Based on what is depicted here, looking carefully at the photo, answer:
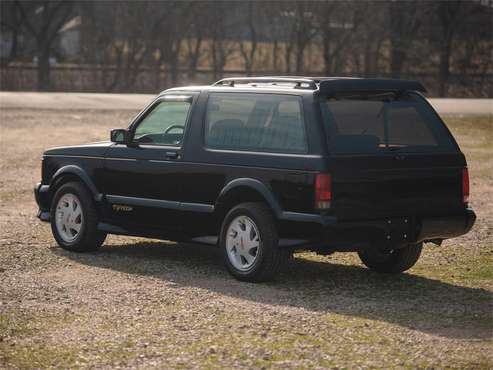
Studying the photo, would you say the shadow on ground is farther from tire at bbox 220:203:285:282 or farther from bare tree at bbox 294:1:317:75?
bare tree at bbox 294:1:317:75

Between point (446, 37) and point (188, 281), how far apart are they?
5556 centimetres

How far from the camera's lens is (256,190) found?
10133 millimetres

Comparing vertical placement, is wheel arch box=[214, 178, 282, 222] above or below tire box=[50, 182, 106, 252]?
above

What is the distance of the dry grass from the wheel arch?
2.03ft

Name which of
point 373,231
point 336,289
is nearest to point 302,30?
point 336,289

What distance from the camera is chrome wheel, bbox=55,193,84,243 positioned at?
12008 millimetres

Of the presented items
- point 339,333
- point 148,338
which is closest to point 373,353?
point 339,333

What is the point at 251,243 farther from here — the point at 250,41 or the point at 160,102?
the point at 250,41

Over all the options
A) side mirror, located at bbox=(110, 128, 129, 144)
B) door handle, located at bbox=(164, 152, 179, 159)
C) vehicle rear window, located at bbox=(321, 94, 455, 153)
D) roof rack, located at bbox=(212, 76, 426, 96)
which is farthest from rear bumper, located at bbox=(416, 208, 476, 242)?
side mirror, located at bbox=(110, 128, 129, 144)

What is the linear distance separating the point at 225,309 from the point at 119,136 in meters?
3.09

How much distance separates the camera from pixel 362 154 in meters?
9.84

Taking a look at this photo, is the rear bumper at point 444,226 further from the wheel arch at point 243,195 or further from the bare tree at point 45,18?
the bare tree at point 45,18

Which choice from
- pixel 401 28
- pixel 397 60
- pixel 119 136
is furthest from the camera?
pixel 401 28

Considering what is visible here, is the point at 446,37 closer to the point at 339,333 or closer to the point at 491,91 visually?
the point at 491,91
